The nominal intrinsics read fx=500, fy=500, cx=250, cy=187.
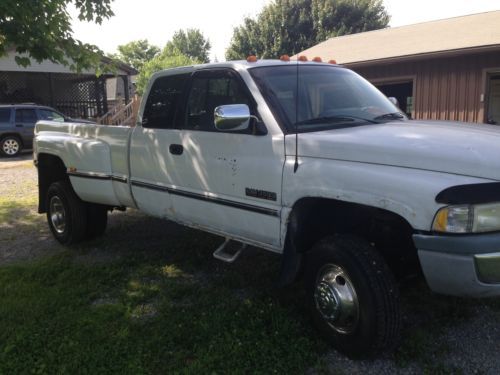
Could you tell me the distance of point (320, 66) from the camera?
174 inches

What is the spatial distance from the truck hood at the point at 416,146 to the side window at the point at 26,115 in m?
15.0

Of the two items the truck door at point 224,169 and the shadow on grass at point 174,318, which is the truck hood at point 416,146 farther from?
the shadow on grass at point 174,318

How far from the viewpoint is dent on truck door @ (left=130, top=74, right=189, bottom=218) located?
4555 millimetres

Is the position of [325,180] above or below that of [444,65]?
below

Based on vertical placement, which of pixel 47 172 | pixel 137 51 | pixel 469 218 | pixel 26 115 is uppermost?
pixel 137 51

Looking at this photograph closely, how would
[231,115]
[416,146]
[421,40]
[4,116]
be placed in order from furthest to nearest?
[4,116], [421,40], [231,115], [416,146]

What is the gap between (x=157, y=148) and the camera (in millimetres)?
4609

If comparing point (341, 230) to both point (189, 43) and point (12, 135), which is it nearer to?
point (12, 135)

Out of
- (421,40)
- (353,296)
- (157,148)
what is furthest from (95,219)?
(421,40)

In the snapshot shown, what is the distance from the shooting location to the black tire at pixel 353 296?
306 centimetres

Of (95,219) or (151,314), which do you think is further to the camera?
(95,219)

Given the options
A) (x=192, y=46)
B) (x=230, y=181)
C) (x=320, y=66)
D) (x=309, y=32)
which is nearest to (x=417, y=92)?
(x=320, y=66)

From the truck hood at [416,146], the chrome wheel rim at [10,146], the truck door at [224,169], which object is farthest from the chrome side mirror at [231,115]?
the chrome wheel rim at [10,146]

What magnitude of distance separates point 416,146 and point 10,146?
Answer: 15.7 m
